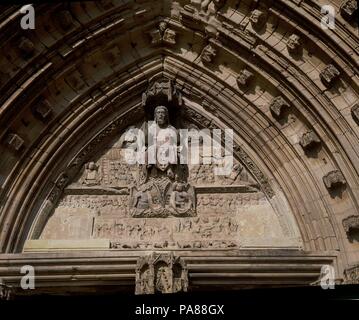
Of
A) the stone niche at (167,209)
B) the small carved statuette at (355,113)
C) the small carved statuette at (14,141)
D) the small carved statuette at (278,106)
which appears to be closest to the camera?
the small carved statuette at (355,113)

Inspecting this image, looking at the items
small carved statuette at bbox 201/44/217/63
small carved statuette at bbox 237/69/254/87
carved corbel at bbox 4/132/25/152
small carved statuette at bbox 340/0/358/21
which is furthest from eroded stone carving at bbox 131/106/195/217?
small carved statuette at bbox 340/0/358/21

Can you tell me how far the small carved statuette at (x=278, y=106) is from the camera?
844 cm

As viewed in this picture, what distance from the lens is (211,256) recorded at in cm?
752

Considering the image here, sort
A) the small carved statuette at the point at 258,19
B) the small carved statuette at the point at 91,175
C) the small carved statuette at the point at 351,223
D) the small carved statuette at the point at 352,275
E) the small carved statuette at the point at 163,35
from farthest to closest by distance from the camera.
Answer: the small carved statuette at the point at 163,35, the small carved statuette at the point at 91,175, the small carved statuette at the point at 258,19, the small carved statuette at the point at 351,223, the small carved statuette at the point at 352,275

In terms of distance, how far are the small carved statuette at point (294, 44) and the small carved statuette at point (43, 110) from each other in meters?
3.71

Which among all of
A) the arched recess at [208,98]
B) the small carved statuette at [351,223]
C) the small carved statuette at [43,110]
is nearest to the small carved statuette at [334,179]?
the arched recess at [208,98]

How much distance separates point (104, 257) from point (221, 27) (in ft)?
13.0

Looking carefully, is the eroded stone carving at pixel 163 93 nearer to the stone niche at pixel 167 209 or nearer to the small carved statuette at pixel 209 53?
the stone niche at pixel 167 209

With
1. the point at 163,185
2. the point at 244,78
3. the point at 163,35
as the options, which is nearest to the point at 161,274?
the point at 163,185

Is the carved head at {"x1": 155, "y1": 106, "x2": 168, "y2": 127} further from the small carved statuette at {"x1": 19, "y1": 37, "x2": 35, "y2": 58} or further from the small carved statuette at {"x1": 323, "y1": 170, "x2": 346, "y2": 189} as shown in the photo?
the small carved statuette at {"x1": 323, "y1": 170, "x2": 346, "y2": 189}

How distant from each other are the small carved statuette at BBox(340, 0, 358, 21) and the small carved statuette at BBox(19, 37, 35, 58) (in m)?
4.46

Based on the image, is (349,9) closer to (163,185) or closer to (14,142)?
(163,185)

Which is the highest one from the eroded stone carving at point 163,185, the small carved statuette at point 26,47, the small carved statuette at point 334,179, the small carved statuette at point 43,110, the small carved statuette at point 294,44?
the small carved statuette at point 26,47
